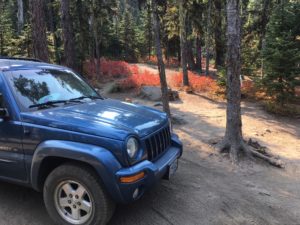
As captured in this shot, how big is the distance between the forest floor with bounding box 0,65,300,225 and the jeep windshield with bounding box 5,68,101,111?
1495 mm

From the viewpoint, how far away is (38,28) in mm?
10445

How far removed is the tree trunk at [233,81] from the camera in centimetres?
759

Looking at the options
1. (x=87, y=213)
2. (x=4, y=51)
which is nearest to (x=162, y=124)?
(x=87, y=213)

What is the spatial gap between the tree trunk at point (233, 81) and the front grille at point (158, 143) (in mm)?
3254

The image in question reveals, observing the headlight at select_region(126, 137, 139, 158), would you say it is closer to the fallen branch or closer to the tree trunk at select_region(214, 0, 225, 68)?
the fallen branch

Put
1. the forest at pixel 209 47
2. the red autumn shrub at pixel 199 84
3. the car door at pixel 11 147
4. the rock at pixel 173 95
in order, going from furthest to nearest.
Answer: the red autumn shrub at pixel 199 84 < the rock at pixel 173 95 < the forest at pixel 209 47 < the car door at pixel 11 147

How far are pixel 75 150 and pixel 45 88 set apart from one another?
1.46m

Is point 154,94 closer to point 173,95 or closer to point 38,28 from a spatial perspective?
point 173,95

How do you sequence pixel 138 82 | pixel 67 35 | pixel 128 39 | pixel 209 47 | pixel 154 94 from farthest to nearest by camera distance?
pixel 128 39
pixel 209 47
pixel 138 82
pixel 154 94
pixel 67 35

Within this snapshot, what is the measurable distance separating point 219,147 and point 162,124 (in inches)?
A: 151

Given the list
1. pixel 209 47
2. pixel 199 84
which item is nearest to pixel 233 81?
pixel 199 84

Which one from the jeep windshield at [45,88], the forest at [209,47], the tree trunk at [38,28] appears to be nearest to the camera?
the jeep windshield at [45,88]

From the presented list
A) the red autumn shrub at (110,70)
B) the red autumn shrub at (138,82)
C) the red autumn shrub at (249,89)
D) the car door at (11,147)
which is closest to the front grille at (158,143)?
the car door at (11,147)

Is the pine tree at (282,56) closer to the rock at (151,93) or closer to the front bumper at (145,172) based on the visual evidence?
the rock at (151,93)
